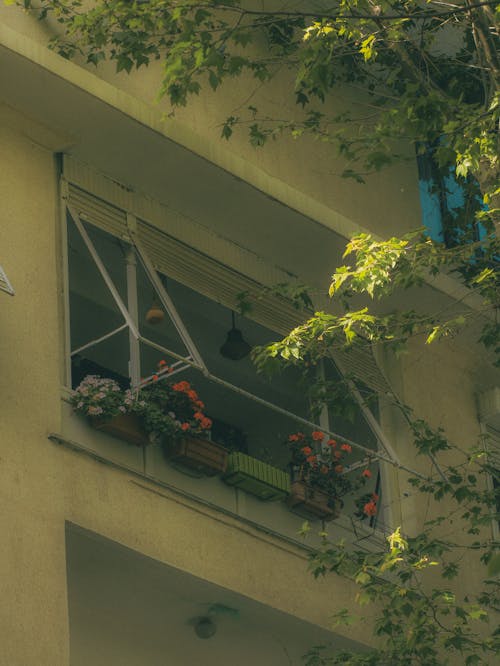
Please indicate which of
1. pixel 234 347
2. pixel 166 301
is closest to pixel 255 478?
pixel 166 301

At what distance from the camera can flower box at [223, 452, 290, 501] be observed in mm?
14227

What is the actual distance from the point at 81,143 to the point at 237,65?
5.39ft

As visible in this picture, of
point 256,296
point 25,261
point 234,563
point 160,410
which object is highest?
point 256,296

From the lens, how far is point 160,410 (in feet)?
44.6

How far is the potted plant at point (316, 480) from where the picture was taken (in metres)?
14.9

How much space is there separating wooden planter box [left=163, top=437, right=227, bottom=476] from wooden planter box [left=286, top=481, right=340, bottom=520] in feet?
3.19

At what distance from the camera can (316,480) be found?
49.5 ft

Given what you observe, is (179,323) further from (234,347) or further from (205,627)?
(205,627)

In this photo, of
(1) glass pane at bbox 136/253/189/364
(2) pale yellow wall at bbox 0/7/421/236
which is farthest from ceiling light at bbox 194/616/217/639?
(2) pale yellow wall at bbox 0/7/421/236

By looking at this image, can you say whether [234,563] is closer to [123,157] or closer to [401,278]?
[401,278]

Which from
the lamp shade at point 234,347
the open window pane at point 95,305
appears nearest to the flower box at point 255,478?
the open window pane at point 95,305

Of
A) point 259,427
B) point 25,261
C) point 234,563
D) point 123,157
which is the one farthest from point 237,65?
point 259,427

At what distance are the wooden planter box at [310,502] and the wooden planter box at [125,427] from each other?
1.91 m

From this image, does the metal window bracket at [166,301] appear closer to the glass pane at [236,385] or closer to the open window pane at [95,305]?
the open window pane at [95,305]
